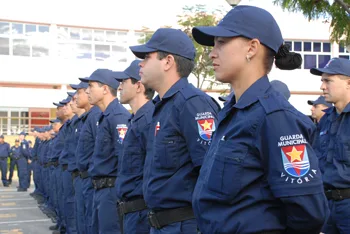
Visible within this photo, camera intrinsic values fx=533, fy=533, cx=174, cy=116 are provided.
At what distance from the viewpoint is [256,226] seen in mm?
2250

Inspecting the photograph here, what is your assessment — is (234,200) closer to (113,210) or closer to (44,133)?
(113,210)

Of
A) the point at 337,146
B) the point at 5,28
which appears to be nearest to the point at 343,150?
the point at 337,146

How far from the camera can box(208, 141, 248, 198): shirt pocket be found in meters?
2.25

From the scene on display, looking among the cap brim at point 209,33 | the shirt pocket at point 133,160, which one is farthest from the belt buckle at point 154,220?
the cap brim at point 209,33

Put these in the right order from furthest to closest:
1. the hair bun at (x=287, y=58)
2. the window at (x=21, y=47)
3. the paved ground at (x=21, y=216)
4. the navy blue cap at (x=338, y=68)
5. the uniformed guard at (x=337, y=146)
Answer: the window at (x=21, y=47)
the paved ground at (x=21, y=216)
the navy blue cap at (x=338, y=68)
the uniformed guard at (x=337, y=146)
the hair bun at (x=287, y=58)

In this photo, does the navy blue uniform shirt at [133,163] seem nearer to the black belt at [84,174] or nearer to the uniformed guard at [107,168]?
the uniformed guard at [107,168]

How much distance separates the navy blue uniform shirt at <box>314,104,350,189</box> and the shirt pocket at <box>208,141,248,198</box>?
2.75 metres

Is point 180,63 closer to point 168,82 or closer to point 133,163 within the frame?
point 168,82

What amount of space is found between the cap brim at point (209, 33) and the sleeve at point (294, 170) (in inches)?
17.4

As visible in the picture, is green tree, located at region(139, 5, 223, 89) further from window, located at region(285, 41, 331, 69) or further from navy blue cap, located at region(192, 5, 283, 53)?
window, located at region(285, 41, 331, 69)

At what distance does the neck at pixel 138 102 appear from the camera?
198 inches

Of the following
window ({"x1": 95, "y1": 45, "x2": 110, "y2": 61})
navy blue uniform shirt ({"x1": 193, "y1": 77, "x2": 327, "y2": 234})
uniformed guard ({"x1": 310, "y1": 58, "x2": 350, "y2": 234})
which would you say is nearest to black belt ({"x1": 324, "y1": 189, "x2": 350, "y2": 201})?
uniformed guard ({"x1": 310, "y1": 58, "x2": 350, "y2": 234})

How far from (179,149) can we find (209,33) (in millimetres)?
1242

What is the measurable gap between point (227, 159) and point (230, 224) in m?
0.28
